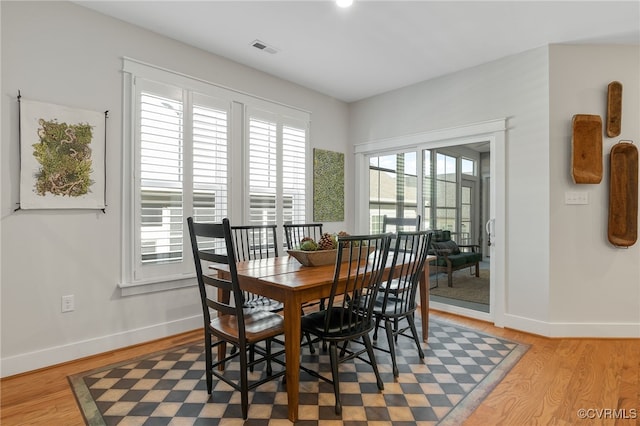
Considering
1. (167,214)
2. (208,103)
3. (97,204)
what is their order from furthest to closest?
(208,103) < (167,214) < (97,204)

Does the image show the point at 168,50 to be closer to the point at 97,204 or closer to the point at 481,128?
the point at 97,204

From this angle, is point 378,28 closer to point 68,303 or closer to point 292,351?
point 292,351

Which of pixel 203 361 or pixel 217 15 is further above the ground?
pixel 217 15

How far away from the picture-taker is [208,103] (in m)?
3.42

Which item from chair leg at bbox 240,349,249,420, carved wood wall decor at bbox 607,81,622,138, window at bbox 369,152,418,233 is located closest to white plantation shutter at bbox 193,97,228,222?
chair leg at bbox 240,349,249,420

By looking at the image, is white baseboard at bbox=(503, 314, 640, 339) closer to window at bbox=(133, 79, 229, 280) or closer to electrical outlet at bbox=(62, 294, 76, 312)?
window at bbox=(133, 79, 229, 280)

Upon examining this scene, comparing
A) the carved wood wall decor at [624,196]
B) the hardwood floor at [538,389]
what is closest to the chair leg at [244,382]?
the hardwood floor at [538,389]

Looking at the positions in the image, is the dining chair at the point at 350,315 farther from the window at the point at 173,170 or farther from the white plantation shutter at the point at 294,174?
the white plantation shutter at the point at 294,174

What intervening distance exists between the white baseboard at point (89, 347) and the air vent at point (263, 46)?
2706mm

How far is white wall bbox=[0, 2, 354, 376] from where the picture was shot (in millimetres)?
2393

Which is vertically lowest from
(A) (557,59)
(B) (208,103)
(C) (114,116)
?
(C) (114,116)

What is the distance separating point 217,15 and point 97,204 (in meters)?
1.82

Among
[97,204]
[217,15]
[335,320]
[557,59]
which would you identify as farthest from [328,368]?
[557,59]

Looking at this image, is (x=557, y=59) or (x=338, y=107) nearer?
(x=557, y=59)
